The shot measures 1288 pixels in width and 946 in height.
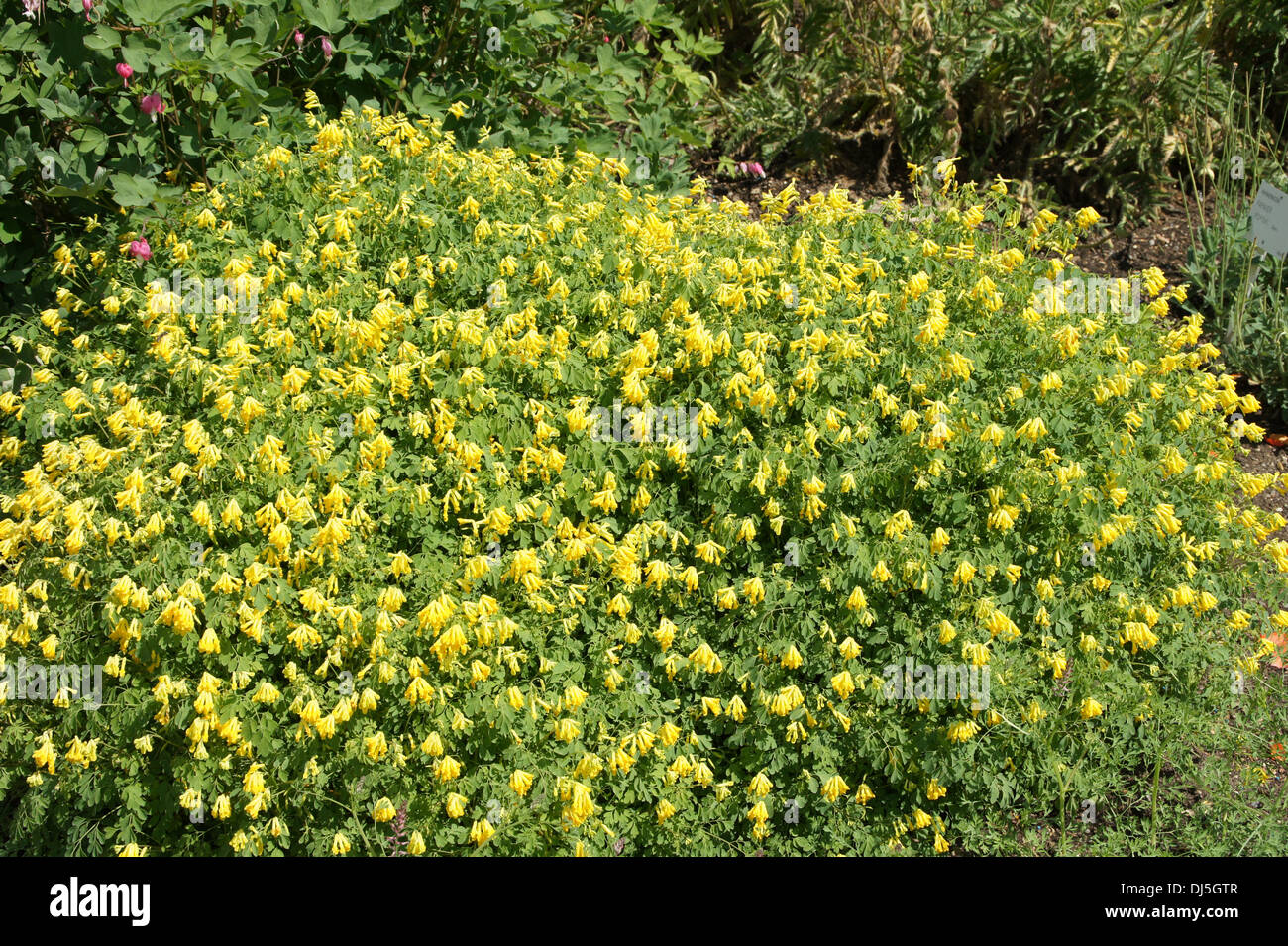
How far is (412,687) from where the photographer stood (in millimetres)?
2762

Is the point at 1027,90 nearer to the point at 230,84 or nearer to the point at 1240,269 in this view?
the point at 1240,269

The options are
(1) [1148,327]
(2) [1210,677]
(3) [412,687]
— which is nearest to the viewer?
(3) [412,687]

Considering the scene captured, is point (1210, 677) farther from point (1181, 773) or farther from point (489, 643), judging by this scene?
point (489, 643)

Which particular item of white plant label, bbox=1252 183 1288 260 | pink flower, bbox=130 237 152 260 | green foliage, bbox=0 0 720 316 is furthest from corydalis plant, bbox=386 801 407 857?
white plant label, bbox=1252 183 1288 260

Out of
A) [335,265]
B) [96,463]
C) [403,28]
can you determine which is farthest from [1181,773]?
[403,28]

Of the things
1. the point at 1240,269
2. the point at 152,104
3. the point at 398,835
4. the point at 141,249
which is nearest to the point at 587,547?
the point at 398,835

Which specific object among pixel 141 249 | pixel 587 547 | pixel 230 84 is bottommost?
pixel 587 547

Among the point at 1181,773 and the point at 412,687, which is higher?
the point at 412,687

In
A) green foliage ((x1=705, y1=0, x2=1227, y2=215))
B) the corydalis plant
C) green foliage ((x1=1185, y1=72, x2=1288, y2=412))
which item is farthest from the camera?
green foliage ((x1=705, y1=0, x2=1227, y2=215))

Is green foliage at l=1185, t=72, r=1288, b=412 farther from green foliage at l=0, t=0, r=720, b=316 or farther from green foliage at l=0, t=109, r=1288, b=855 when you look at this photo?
green foliage at l=0, t=0, r=720, b=316

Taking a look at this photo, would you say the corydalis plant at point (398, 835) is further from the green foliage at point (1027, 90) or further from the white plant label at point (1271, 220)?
the green foliage at point (1027, 90)

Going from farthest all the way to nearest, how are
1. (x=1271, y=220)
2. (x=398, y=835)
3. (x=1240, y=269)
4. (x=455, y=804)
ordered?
(x=1240, y=269) → (x=1271, y=220) → (x=398, y=835) → (x=455, y=804)
